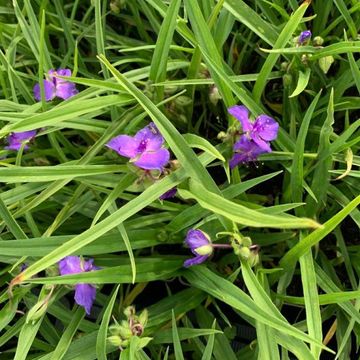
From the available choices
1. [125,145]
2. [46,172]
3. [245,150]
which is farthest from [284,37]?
[46,172]

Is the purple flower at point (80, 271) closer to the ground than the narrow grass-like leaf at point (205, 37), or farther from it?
closer to the ground

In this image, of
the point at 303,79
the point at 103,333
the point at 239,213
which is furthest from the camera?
the point at 303,79

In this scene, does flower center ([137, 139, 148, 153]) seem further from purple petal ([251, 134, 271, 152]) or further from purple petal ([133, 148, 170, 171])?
purple petal ([251, 134, 271, 152])

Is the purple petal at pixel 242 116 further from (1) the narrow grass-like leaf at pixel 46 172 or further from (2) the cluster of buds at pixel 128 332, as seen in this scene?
(2) the cluster of buds at pixel 128 332

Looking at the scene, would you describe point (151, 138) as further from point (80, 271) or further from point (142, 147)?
point (80, 271)

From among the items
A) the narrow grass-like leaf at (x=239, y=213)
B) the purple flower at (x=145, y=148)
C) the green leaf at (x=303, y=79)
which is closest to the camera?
the narrow grass-like leaf at (x=239, y=213)

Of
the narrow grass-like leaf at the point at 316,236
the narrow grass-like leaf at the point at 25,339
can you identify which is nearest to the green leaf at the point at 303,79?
the narrow grass-like leaf at the point at 316,236

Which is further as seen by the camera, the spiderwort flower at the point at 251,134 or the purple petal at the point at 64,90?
the purple petal at the point at 64,90
